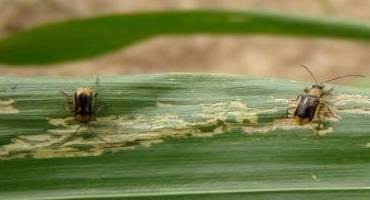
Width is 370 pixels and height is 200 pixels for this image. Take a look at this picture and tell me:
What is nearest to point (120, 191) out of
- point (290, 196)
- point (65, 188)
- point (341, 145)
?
point (65, 188)

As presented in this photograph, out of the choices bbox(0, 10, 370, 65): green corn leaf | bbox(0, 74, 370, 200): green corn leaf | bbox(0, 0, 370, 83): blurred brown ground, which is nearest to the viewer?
bbox(0, 74, 370, 200): green corn leaf

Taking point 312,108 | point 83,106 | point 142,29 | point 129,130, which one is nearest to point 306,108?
point 312,108

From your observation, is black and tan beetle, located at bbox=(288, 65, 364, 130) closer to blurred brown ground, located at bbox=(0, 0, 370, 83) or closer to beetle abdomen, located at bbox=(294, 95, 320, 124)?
beetle abdomen, located at bbox=(294, 95, 320, 124)

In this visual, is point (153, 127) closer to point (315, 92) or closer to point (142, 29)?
point (315, 92)

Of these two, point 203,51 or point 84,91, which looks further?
point 203,51

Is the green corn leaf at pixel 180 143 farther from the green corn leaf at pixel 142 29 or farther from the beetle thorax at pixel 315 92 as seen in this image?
the green corn leaf at pixel 142 29

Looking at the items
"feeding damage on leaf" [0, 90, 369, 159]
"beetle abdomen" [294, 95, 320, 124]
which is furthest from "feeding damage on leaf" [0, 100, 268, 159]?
"beetle abdomen" [294, 95, 320, 124]

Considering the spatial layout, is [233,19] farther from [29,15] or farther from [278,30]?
[29,15]
